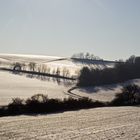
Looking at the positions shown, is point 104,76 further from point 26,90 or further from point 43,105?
point 43,105

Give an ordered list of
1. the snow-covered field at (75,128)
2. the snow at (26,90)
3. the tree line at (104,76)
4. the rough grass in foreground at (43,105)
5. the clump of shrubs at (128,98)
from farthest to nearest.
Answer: the tree line at (104,76), the snow at (26,90), the clump of shrubs at (128,98), the rough grass in foreground at (43,105), the snow-covered field at (75,128)

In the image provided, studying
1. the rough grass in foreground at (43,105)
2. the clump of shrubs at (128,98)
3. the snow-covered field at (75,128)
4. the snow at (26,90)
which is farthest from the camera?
the snow at (26,90)

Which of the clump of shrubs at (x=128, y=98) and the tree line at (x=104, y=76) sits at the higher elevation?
the tree line at (x=104, y=76)

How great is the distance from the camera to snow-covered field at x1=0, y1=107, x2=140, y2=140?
23219 millimetres

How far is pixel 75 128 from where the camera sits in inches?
1062

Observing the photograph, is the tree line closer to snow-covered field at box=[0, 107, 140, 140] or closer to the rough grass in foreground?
the rough grass in foreground

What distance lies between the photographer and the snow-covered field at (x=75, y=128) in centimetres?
2322

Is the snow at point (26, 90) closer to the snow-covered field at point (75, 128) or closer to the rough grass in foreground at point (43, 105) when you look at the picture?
the rough grass in foreground at point (43, 105)

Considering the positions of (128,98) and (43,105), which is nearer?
(43,105)

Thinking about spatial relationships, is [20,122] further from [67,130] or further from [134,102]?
[134,102]

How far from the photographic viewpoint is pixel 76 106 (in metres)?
44.3

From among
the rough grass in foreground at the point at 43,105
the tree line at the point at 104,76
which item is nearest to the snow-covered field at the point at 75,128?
the rough grass in foreground at the point at 43,105

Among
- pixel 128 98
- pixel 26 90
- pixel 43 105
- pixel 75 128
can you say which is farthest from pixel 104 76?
pixel 75 128

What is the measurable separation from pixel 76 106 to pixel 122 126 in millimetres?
16191
